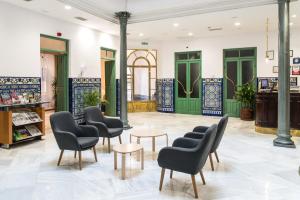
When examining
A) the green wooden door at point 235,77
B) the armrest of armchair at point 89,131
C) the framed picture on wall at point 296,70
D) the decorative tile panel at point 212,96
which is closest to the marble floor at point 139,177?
the armrest of armchair at point 89,131

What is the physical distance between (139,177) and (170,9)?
5079mm

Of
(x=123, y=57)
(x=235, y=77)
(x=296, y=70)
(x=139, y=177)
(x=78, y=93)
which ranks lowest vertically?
(x=139, y=177)

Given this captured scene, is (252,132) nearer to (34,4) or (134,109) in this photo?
(134,109)

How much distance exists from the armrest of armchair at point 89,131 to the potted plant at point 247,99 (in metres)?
6.68

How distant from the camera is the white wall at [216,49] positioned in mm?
9945

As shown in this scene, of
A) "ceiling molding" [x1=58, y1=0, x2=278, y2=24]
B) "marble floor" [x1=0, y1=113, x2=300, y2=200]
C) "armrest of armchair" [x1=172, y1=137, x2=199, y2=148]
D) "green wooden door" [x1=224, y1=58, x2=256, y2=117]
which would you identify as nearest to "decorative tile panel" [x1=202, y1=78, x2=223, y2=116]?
"green wooden door" [x1=224, y1=58, x2=256, y2=117]

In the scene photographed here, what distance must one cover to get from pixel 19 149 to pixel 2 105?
3.37 ft

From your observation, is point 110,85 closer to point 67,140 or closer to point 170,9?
point 170,9

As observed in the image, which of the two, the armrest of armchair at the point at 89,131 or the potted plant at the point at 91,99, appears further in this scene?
the potted plant at the point at 91,99

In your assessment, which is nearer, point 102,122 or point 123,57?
point 102,122

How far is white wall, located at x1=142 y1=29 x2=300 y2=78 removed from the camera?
995 centimetres

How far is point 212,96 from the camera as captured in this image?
1113 cm

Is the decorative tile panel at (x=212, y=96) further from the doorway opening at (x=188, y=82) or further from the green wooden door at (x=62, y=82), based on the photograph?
the green wooden door at (x=62, y=82)

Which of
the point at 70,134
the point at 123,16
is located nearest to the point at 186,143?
the point at 70,134
